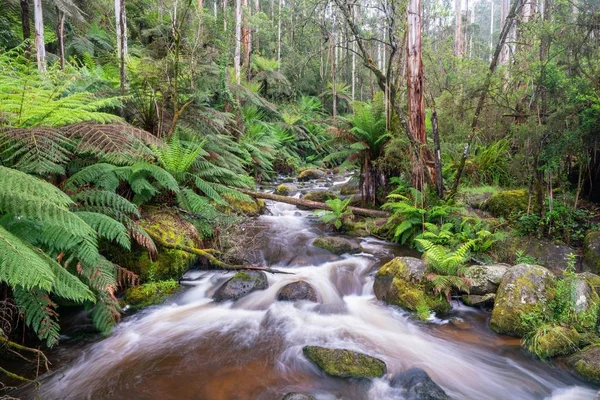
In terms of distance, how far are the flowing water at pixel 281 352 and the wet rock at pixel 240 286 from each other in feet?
0.34

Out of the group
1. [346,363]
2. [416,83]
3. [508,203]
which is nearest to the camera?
[346,363]

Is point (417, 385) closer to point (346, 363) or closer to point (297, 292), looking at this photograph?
point (346, 363)

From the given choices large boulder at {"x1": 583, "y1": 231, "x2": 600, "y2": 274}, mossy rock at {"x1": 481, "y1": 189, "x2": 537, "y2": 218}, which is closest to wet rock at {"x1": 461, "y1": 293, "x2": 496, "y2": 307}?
large boulder at {"x1": 583, "y1": 231, "x2": 600, "y2": 274}

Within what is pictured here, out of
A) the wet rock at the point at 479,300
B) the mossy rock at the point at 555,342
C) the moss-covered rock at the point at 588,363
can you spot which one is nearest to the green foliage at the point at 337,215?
the wet rock at the point at 479,300

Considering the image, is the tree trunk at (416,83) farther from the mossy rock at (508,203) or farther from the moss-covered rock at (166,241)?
the moss-covered rock at (166,241)

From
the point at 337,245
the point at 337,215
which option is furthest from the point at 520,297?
the point at 337,215

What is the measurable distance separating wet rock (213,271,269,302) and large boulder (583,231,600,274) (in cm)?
453

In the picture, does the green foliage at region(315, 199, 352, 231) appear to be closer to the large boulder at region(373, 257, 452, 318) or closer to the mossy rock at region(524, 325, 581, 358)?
the large boulder at region(373, 257, 452, 318)

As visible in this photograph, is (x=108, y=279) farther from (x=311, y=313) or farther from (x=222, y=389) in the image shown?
(x=311, y=313)

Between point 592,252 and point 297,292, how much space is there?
163 inches

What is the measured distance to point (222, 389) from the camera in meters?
3.23

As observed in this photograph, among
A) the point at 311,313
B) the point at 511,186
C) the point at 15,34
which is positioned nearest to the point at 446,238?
the point at 311,313

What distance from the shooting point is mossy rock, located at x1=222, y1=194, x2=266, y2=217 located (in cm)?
750

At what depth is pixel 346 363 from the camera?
352cm
